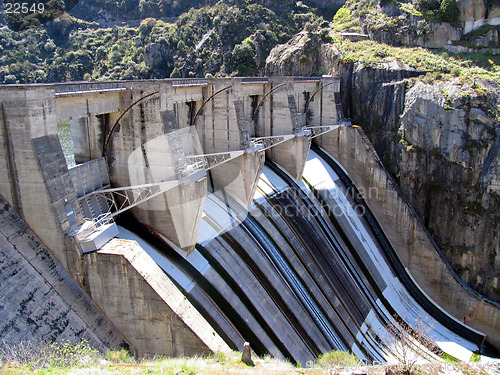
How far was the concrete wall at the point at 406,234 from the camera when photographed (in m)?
24.3

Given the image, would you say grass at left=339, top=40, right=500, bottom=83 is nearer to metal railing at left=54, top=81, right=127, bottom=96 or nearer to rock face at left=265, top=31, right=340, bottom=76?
rock face at left=265, top=31, right=340, bottom=76

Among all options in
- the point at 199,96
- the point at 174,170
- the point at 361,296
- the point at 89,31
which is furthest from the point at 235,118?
the point at 89,31

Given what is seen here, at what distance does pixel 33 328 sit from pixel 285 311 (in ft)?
31.9

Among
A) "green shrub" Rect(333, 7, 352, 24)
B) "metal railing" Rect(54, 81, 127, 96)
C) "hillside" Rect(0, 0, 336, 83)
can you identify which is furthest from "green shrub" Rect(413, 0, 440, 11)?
"metal railing" Rect(54, 81, 127, 96)

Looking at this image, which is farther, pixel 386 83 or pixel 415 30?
pixel 415 30

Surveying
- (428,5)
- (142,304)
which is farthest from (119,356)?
(428,5)

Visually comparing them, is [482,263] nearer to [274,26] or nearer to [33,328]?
[33,328]

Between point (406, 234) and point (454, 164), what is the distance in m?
4.90

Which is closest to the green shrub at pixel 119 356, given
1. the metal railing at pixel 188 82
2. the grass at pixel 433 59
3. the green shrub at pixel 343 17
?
the metal railing at pixel 188 82

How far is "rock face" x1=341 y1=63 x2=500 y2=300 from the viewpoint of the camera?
80.8 ft

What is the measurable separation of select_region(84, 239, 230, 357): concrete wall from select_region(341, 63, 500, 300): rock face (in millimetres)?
18495

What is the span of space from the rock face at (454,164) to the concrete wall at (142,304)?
18495 mm

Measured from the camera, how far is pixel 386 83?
28750 mm

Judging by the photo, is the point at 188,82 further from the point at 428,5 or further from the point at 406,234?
the point at 428,5
